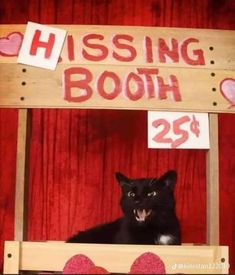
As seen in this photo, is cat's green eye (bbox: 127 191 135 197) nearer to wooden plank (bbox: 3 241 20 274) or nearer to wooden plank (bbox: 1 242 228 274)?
wooden plank (bbox: 1 242 228 274)

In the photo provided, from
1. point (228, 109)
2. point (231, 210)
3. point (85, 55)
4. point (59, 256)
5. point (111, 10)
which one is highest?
point (111, 10)

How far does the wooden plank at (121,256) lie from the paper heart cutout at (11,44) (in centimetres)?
56

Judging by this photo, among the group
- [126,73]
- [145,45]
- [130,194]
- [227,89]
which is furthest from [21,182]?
[227,89]

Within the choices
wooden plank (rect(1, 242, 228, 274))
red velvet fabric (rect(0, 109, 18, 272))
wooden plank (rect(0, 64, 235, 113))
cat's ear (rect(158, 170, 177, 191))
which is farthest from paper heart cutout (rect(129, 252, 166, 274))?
red velvet fabric (rect(0, 109, 18, 272))

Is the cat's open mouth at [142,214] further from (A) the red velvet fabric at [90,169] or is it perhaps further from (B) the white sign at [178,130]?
(A) the red velvet fabric at [90,169]

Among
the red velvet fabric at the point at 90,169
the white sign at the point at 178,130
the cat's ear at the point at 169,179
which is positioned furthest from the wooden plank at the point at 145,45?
the red velvet fabric at the point at 90,169

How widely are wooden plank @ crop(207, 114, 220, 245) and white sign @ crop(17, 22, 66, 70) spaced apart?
50 centimetres

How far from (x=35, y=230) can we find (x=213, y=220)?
0.77 meters

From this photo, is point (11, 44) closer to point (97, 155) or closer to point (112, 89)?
point (112, 89)

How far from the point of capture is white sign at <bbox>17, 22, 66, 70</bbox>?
1370 mm

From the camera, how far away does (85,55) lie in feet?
4.54

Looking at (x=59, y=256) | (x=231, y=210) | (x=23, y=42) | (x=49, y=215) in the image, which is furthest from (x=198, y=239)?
(x=23, y=42)

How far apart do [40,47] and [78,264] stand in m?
0.64

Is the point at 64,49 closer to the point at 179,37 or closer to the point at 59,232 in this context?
the point at 179,37
